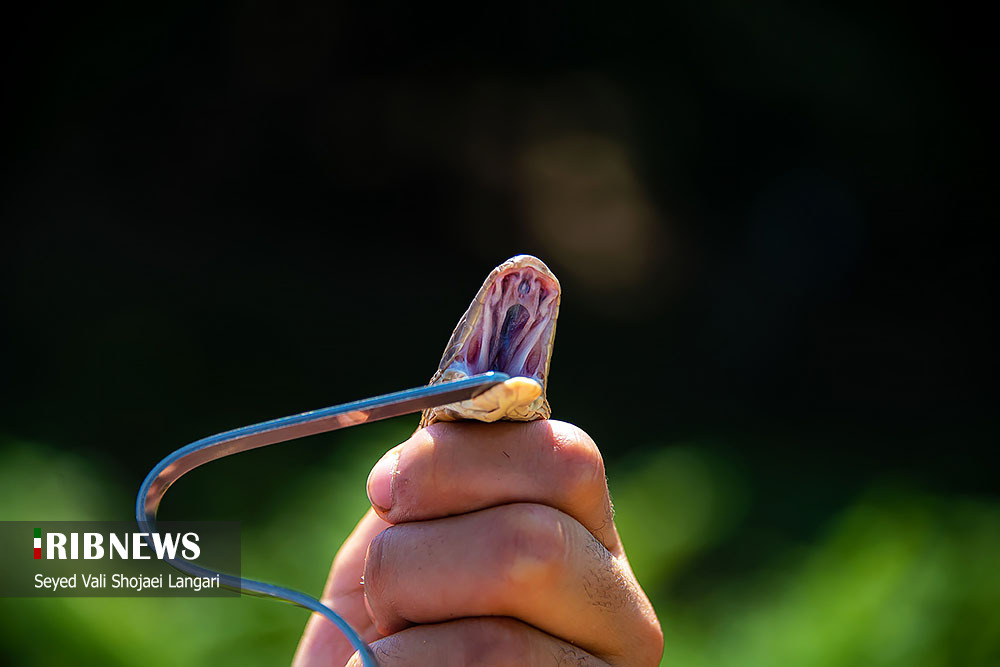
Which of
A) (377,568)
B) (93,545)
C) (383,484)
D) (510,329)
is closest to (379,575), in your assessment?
(377,568)

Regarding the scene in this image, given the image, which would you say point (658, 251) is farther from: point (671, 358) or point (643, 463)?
point (643, 463)

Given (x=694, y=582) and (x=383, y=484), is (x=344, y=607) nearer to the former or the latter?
(x=383, y=484)

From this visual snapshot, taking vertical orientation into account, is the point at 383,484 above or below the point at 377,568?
above

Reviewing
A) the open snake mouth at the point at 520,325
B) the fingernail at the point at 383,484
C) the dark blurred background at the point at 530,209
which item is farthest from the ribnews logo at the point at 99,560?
the open snake mouth at the point at 520,325

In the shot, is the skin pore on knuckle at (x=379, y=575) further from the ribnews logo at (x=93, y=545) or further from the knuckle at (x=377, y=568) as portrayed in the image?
the ribnews logo at (x=93, y=545)

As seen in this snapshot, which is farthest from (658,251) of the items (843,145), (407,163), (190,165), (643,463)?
(190,165)
